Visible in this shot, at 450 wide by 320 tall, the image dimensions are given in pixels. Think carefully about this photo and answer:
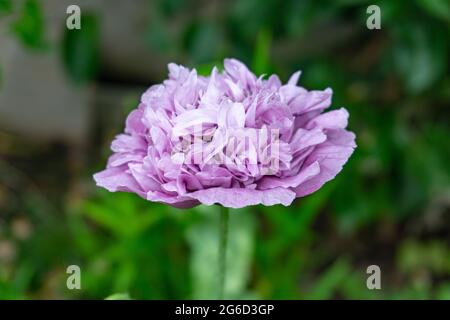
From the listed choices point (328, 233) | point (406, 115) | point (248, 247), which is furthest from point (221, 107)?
point (328, 233)

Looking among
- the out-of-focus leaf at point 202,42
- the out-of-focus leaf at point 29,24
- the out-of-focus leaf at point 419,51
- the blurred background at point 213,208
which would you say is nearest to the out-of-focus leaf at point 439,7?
the blurred background at point 213,208

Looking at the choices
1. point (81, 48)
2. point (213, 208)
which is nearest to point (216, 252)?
point (213, 208)

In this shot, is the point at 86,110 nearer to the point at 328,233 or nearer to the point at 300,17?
the point at 328,233

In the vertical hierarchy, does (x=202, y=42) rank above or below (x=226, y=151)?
above

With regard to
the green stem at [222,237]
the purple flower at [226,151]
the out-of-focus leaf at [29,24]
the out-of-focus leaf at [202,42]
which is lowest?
the green stem at [222,237]

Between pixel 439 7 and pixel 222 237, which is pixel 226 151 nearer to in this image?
pixel 222 237

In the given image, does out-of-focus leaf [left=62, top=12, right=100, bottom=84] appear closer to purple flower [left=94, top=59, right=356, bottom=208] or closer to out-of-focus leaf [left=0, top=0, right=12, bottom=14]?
out-of-focus leaf [left=0, top=0, right=12, bottom=14]

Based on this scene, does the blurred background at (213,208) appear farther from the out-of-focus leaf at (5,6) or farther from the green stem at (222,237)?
the green stem at (222,237)
